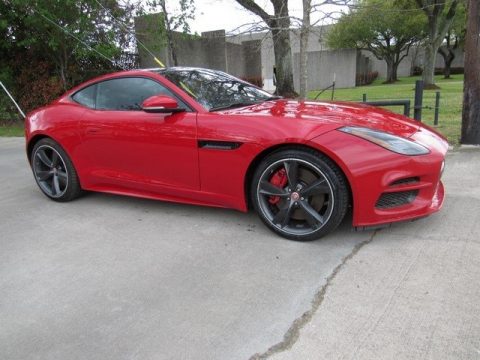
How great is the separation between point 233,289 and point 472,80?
5.02 metres

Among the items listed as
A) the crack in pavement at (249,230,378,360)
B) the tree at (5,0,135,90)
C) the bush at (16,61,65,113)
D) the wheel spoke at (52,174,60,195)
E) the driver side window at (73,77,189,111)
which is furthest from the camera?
the bush at (16,61,65,113)

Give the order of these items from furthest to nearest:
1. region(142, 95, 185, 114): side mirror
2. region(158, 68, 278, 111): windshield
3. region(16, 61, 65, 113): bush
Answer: region(16, 61, 65, 113): bush → region(158, 68, 278, 111): windshield → region(142, 95, 185, 114): side mirror

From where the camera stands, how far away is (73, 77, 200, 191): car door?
3.58 m

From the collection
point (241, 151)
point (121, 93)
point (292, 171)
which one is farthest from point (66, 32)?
point (292, 171)

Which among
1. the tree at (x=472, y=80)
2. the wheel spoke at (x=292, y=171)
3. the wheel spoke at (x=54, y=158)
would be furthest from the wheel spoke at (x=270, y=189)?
the tree at (x=472, y=80)

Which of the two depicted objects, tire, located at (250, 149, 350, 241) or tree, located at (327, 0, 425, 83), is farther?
tree, located at (327, 0, 425, 83)

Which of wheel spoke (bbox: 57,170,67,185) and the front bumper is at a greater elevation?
the front bumper

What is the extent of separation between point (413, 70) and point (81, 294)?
Answer: 4816cm

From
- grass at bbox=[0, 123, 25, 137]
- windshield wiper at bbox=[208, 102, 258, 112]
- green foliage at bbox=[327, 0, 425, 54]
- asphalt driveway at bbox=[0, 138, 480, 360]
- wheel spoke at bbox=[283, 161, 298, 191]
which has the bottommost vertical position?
asphalt driveway at bbox=[0, 138, 480, 360]

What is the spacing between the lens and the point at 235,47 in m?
18.3

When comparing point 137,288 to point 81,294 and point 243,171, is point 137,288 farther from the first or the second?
point 243,171

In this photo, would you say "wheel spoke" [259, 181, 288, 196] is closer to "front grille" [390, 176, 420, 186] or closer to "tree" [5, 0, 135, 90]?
"front grille" [390, 176, 420, 186]

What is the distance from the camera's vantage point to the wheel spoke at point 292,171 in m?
3.15

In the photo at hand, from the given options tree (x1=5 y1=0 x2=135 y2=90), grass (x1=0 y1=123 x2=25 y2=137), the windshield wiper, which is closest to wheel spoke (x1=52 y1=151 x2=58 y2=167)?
the windshield wiper
